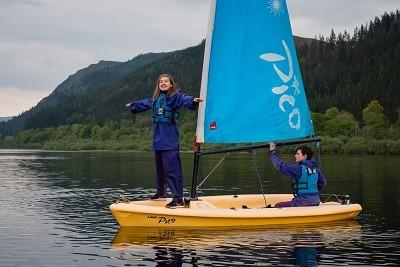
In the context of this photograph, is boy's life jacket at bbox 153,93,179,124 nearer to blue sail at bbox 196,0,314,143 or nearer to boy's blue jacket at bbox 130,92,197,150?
boy's blue jacket at bbox 130,92,197,150

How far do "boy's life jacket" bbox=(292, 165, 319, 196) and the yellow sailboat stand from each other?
0.51 m

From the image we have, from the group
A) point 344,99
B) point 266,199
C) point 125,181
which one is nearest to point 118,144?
point 344,99

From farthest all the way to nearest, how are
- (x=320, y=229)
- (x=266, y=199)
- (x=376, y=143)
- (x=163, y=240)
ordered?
(x=376, y=143)
(x=266, y=199)
(x=320, y=229)
(x=163, y=240)

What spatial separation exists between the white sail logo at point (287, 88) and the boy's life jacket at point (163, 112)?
3.19 meters

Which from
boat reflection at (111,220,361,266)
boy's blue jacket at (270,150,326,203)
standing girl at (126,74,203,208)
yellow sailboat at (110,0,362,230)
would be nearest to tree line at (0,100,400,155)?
yellow sailboat at (110,0,362,230)

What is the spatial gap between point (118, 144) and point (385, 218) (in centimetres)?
15215

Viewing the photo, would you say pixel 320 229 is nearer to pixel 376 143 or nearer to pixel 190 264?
pixel 190 264

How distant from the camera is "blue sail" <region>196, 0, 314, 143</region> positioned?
52.7 ft

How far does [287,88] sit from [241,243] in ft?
17.7

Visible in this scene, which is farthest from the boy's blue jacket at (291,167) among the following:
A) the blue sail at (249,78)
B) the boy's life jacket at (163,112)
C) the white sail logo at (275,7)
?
the white sail logo at (275,7)

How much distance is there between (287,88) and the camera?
17031mm

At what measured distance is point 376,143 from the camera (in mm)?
98250

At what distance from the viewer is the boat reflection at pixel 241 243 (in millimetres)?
11758

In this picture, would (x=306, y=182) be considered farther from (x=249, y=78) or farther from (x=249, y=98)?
(x=249, y=78)
